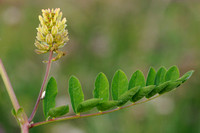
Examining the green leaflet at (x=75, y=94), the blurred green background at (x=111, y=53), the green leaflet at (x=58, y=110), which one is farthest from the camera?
the blurred green background at (x=111, y=53)

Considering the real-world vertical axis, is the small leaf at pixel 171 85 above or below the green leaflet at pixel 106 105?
above

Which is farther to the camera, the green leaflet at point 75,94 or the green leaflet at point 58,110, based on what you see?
the green leaflet at point 75,94

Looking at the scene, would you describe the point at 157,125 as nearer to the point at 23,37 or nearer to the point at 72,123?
the point at 72,123

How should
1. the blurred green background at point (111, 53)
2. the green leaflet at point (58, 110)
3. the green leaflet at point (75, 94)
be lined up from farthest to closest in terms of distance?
the blurred green background at point (111, 53) → the green leaflet at point (75, 94) → the green leaflet at point (58, 110)

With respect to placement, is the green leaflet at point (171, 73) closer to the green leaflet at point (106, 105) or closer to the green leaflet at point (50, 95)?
the green leaflet at point (106, 105)

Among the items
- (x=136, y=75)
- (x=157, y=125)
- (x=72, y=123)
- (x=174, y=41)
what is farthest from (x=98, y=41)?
(x=136, y=75)

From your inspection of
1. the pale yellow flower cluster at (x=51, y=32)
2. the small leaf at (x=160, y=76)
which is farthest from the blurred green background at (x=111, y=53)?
the pale yellow flower cluster at (x=51, y=32)

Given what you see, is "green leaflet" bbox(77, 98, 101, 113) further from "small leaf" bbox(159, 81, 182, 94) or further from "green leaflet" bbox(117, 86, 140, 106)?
"small leaf" bbox(159, 81, 182, 94)
